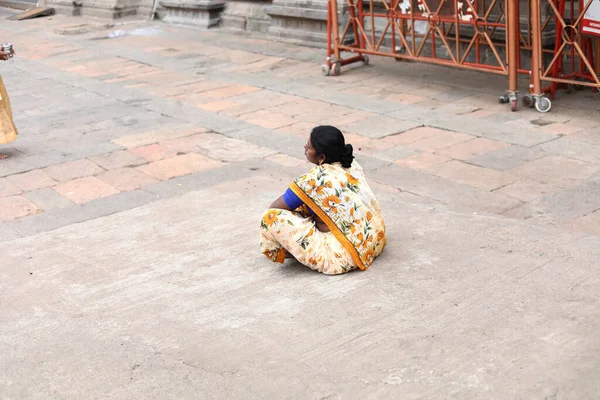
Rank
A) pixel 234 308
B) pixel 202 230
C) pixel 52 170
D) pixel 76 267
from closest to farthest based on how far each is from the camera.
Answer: pixel 234 308 < pixel 76 267 < pixel 202 230 < pixel 52 170

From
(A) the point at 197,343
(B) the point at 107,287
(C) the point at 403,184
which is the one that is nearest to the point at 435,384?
(A) the point at 197,343

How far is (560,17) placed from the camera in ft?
22.8

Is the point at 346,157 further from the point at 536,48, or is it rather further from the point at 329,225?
the point at 536,48

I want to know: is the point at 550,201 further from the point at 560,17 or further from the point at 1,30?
the point at 1,30

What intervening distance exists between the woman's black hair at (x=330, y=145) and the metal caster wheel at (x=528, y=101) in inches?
143

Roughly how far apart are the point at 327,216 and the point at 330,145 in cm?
35

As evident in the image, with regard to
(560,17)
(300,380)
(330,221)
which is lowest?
(300,380)

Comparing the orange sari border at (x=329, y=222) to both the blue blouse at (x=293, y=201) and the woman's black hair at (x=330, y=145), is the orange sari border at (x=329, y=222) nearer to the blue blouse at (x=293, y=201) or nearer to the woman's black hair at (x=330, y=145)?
the blue blouse at (x=293, y=201)

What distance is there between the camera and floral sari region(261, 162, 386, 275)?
4070 millimetres

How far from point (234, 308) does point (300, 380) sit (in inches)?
30.9

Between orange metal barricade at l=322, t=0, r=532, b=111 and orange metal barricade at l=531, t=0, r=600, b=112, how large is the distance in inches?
8.3

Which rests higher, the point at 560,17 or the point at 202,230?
the point at 560,17

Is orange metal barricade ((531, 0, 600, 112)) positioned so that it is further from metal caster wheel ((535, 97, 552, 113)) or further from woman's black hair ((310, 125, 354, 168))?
woman's black hair ((310, 125, 354, 168))

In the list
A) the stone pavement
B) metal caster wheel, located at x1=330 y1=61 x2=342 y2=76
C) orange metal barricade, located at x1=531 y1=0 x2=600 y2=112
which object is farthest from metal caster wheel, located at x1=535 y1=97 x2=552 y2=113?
metal caster wheel, located at x1=330 y1=61 x2=342 y2=76
